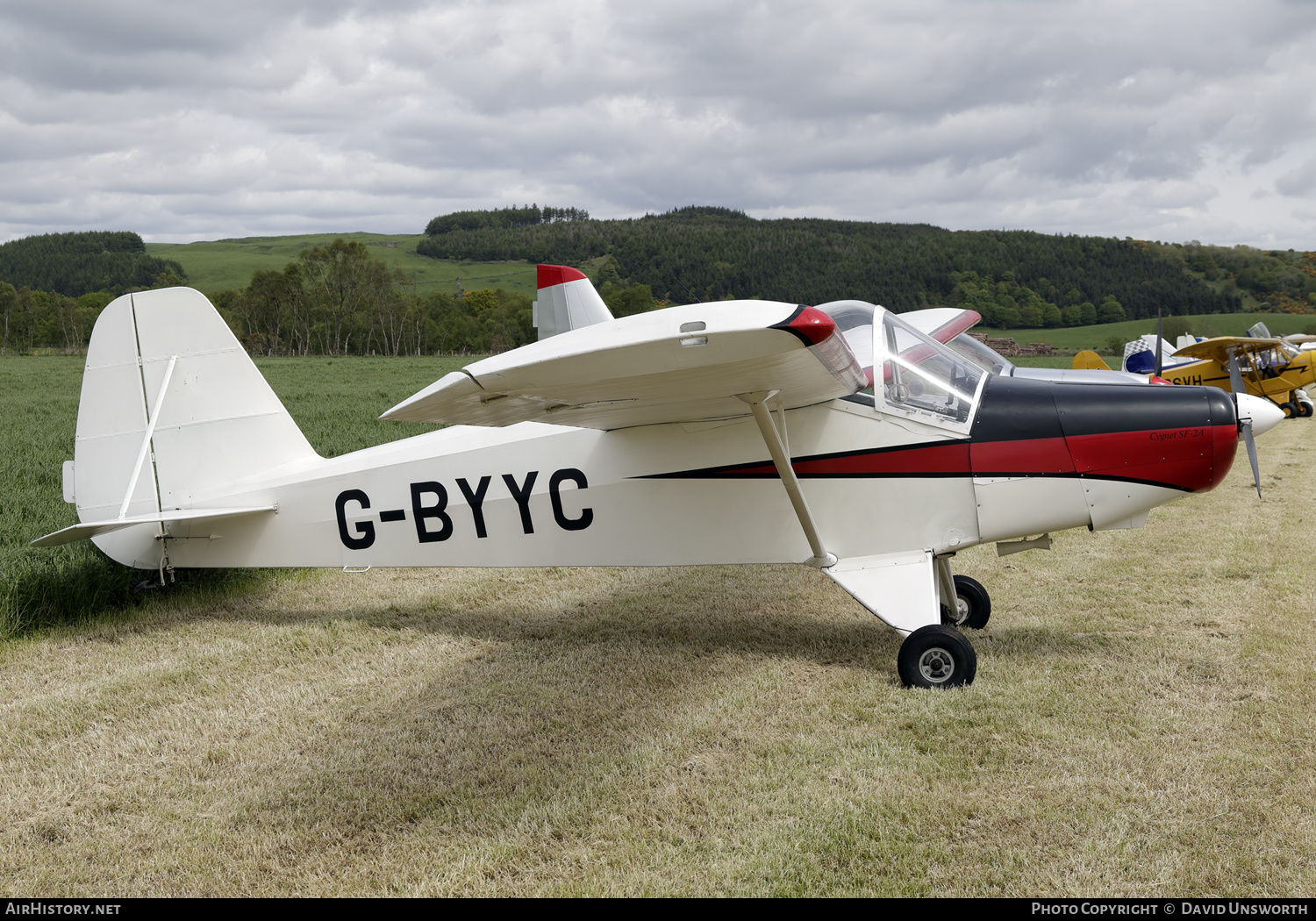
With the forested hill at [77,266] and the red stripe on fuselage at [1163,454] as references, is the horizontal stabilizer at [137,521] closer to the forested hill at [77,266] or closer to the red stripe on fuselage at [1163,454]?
the red stripe on fuselage at [1163,454]

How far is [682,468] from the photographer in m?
5.36

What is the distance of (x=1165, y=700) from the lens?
4.39 meters

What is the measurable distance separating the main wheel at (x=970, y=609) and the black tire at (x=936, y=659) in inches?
44.0

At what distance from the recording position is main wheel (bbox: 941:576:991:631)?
5.79 meters

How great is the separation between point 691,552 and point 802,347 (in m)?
2.39

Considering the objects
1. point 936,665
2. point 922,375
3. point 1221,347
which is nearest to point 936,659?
point 936,665

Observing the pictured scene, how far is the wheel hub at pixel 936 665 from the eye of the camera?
4.65 m

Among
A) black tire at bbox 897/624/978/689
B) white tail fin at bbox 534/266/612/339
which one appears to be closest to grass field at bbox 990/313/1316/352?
white tail fin at bbox 534/266/612/339

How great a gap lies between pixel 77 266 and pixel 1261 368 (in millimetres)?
161910

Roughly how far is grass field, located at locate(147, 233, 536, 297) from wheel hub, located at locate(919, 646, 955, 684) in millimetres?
119944

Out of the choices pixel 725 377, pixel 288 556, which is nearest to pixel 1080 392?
pixel 725 377

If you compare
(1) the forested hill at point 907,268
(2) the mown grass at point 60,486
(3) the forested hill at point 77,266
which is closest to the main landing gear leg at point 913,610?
(2) the mown grass at point 60,486

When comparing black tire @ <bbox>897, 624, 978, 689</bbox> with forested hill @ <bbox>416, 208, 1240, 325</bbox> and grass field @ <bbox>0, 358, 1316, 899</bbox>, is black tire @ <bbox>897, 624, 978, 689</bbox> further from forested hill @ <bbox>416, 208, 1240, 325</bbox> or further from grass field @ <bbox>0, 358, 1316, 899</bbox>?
forested hill @ <bbox>416, 208, 1240, 325</bbox>
